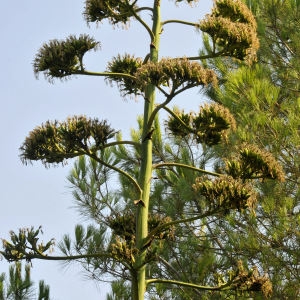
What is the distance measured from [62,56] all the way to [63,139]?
0.54m

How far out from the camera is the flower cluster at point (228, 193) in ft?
11.4

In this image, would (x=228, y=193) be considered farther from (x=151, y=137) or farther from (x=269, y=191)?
(x=269, y=191)

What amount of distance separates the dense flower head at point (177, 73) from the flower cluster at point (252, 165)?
17.4 inches

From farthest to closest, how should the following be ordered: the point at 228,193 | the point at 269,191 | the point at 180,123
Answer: the point at 269,191
the point at 180,123
the point at 228,193

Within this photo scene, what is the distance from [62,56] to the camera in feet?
13.3

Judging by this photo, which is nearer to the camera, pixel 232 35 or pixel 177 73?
pixel 177 73

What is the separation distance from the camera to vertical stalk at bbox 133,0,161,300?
11.5ft

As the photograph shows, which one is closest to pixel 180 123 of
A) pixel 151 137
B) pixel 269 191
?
pixel 151 137

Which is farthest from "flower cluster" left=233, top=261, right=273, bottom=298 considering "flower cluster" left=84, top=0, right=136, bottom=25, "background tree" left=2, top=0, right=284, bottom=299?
"flower cluster" left=84, top=0, right=136, bottom=25

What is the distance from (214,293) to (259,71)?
80.8 inches

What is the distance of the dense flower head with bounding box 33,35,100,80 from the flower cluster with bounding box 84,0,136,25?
29cm

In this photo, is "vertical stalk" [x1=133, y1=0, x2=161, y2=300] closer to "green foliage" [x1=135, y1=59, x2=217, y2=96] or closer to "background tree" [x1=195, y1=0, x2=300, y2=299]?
"green foliage" [x1=135, y1=59, x2=217, y2=96]

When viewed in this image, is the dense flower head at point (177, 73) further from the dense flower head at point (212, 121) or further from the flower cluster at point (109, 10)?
the flower cluster at point (109, 10)

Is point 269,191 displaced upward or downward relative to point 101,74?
downward
